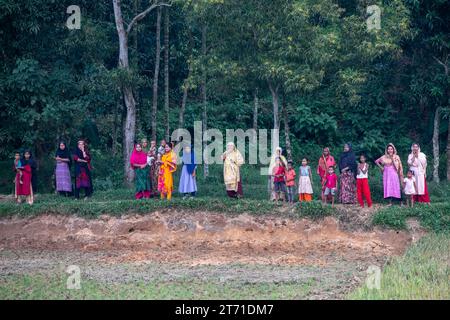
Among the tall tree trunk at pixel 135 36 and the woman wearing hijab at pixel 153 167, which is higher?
the tall tree trunk at pixel 135 36

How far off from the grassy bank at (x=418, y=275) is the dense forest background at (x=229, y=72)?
200 inches

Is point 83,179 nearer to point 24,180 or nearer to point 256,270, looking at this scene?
point 24,180

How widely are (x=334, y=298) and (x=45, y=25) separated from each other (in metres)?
13.8

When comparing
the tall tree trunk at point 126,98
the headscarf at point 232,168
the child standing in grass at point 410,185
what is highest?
the tall tree trunk at point 126,98

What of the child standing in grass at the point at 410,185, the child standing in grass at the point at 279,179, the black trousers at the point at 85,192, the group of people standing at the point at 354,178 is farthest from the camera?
the black trousers at the point at 85,192

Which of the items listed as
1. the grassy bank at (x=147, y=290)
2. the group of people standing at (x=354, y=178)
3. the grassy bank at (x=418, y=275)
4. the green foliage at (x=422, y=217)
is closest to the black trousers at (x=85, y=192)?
the group of people standing at (x=354, y=178)

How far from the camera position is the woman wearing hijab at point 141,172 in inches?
813

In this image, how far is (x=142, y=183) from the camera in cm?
2083

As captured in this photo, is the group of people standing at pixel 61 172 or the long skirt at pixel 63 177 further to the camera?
the long skirt at pixel 63 177

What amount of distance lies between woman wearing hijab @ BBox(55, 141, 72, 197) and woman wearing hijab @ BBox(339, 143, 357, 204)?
703cm

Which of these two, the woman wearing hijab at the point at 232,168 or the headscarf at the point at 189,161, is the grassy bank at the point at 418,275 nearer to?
A: the woman wearing hijab at the point at 232,168

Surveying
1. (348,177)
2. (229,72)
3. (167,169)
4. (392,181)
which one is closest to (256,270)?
(348,177)

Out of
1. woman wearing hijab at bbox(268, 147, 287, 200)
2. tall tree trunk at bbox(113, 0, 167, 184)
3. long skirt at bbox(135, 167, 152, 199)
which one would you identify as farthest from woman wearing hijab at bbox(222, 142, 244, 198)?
tall tree trunk at bbox(113, 0, 167, 184)
